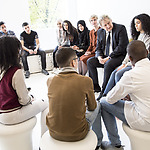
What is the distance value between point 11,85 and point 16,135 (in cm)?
43

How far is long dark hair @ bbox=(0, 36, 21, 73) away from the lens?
152 centimetres

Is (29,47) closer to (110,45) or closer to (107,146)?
(110,45)

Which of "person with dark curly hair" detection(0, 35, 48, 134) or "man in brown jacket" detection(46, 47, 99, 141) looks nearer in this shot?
"man in brown jacket" detection(46, 47, 99, 141)

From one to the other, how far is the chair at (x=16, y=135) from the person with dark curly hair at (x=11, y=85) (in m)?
0.04

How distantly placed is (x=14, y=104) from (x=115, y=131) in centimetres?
94

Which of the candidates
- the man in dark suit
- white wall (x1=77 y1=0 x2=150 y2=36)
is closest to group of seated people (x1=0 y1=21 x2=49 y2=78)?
white wall (x1=77 y1=0 x2=150 y2=36)

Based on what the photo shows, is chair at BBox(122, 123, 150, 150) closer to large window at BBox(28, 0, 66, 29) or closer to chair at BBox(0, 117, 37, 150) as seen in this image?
chair at BBox(0, 117, 37, 150)

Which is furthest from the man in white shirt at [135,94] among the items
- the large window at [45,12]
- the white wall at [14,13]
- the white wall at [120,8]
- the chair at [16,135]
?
the large window at [45,12]

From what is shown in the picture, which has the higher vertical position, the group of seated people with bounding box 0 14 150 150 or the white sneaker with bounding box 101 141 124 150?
the group of seated people with bounding box 0 14 150 150

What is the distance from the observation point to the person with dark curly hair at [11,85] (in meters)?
1.49

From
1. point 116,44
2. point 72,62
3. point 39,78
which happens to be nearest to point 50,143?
point 72,62

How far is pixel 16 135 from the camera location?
153 centimetres

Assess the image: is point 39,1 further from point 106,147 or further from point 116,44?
point 106,147

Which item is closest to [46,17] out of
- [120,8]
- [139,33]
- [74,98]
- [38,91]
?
[120,8]
